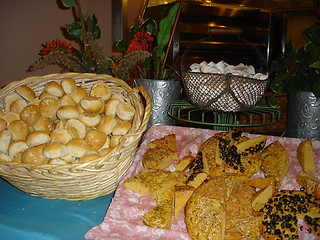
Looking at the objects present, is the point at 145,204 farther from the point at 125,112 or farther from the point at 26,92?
the point at 26,92

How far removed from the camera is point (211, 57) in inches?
155

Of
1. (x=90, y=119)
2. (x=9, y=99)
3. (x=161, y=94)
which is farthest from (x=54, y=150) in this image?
(x=161, y=94)

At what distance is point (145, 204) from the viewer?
3.26 ft

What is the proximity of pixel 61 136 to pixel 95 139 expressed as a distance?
12 cm

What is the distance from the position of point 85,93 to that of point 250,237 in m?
0.82

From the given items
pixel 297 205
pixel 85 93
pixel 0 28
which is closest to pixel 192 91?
pixel 85 93

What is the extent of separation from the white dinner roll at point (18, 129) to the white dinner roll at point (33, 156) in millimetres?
119

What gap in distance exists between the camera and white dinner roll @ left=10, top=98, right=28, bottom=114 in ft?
3.75

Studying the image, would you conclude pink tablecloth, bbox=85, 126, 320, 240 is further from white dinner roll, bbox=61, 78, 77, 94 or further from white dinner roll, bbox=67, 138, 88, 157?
white dinner roll, bbox=61, 78, 77, 94

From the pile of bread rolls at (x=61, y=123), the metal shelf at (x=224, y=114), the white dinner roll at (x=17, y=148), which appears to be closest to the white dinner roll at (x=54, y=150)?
the pile of bread rolls at (x=61, y=123)

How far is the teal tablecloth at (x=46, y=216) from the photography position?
0.84 m

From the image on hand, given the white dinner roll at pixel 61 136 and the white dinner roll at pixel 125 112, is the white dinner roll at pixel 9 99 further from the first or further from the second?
the white dinner roll at pixel 125 112

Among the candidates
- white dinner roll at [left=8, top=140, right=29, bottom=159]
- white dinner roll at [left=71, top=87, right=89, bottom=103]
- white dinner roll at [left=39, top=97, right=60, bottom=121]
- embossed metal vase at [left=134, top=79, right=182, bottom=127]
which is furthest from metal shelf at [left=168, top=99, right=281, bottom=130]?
white dinner roll at [left=8, top=140, right=29, bottom=159]

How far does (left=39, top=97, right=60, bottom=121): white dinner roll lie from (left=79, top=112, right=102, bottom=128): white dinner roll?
137mm
